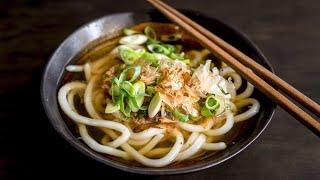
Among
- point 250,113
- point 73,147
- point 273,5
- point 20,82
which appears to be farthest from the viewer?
point 273,5

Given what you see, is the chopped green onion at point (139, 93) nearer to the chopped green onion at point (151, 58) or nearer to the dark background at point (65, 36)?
the chopped green onion at point (151, 58)

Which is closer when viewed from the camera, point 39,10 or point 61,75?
point 61,75

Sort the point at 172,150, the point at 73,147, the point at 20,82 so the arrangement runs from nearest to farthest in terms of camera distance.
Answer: the point at 73,147 < the point at 172,150 < the point at 20,82

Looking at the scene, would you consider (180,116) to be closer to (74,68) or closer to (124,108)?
(124,108)

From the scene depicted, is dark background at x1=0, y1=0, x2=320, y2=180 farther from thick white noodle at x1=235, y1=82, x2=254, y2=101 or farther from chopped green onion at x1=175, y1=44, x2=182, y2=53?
chopped green onion at x1=175, y1=44, x2=182, y2=53

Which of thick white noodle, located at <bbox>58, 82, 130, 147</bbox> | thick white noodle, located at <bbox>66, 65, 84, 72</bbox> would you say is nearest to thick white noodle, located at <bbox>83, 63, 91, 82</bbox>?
thick white noodle, located at <bbox>66, 65, 84, 72</bbox>

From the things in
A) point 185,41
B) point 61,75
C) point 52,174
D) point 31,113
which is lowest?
point 52,174

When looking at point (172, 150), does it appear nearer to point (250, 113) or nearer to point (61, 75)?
point (250, 113)

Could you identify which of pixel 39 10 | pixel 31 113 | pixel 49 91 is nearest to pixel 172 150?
pixel 49 91
